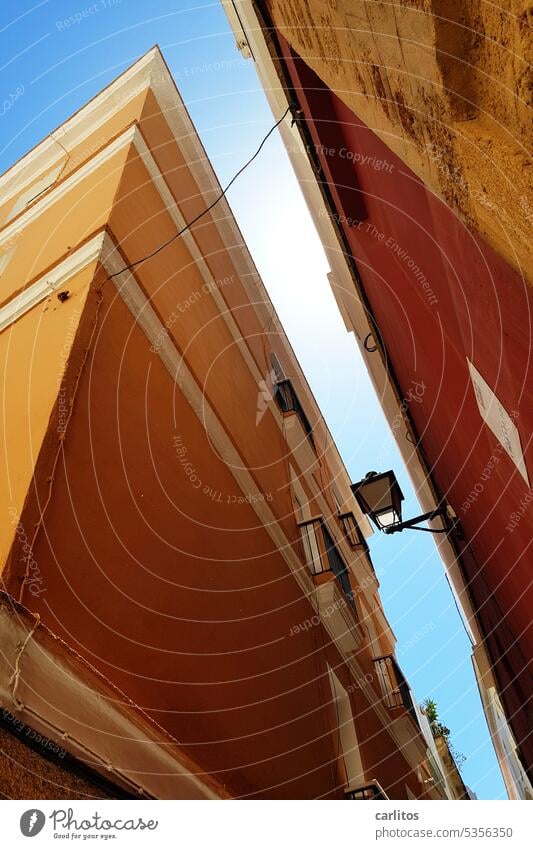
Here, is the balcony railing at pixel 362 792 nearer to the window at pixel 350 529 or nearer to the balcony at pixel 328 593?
the balcony at pixel 328 593

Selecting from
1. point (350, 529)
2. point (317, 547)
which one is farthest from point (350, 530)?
point (317, 547)

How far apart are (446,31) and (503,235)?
0.65m

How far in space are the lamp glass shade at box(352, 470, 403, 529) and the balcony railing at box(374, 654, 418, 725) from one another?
566 centimetres

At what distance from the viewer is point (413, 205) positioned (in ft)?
14.9

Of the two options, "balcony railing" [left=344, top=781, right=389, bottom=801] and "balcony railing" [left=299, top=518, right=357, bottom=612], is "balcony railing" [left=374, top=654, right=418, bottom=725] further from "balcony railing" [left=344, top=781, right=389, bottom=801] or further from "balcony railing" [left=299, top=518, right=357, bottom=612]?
"balcony railing" [left=344, top=781, right=389, bottom=801]

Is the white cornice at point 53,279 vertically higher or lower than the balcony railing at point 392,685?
higher

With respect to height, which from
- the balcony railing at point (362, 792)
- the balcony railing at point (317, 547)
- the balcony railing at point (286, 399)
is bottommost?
the balcony railing at point (362, 792)

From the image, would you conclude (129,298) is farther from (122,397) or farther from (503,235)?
(503,235)

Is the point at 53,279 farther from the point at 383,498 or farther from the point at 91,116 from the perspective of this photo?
the point at 91,116

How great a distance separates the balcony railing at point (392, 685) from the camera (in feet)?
34.0

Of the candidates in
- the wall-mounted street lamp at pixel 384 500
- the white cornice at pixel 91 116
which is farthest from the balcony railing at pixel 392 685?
the white cornice at pixel 91 116

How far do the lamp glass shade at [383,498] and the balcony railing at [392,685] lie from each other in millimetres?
5659

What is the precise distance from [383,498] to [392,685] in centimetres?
632
